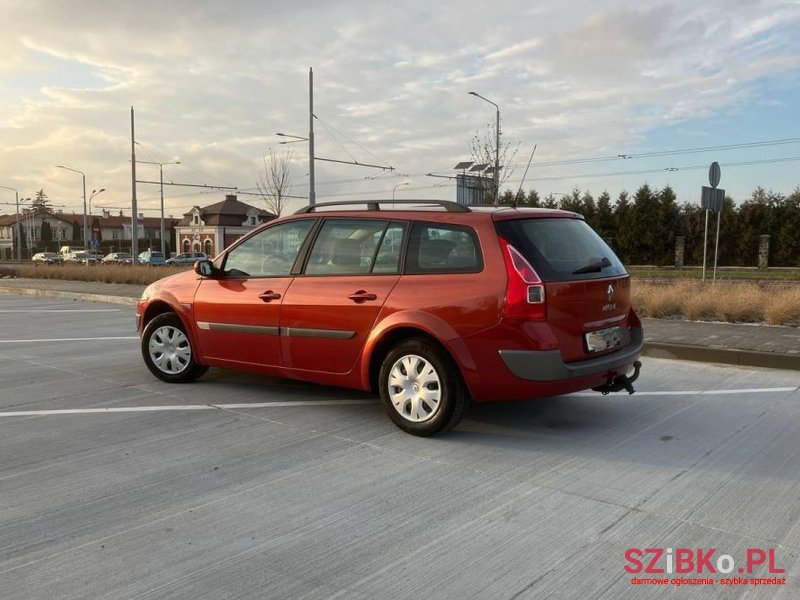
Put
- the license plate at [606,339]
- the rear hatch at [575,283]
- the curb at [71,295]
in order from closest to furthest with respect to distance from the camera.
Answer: the rear hatch at [575,283] → the license plate at [606,339] → the curb at [71,295]

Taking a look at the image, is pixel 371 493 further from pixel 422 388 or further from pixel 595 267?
pixel 595 267

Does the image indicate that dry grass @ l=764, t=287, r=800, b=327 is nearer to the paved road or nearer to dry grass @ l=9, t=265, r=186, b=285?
the paved road

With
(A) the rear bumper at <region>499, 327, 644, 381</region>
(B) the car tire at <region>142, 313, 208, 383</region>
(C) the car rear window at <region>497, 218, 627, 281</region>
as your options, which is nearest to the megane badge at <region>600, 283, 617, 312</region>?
(C) the car rear window at <region>497, 218, 627, 281</region>

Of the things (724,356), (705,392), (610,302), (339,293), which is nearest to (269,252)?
(339,293)

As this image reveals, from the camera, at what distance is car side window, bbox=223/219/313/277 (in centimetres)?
576

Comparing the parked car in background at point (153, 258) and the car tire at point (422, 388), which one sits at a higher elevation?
the car tire at point (422, 388)

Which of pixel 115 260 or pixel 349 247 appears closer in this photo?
pixel 349 247

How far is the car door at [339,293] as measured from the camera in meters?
5.08

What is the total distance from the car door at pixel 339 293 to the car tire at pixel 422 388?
35 centimetres

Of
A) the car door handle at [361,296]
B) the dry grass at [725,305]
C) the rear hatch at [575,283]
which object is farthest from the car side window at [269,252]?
the dry grass at [725,305]

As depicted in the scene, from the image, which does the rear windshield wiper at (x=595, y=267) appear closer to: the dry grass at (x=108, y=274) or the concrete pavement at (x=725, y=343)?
the concrete pavement at (x=725, y=343)

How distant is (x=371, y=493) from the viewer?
3.83m

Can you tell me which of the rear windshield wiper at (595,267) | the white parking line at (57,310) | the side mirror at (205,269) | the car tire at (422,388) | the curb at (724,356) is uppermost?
the rear windshield wiper at (595,267)

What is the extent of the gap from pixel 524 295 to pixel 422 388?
1002 mm
